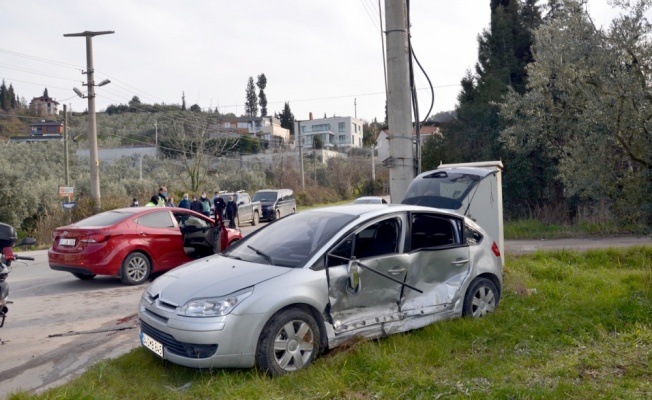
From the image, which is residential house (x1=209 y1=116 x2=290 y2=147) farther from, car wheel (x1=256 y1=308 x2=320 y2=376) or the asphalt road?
car wheel (x1=256 y1=308 x2=320 y2=376)

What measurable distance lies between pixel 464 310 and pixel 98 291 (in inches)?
257

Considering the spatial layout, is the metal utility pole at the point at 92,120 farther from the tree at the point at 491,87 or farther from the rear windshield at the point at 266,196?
the tree at the point at 491,87

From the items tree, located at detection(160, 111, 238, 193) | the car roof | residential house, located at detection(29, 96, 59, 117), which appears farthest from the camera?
residential house, located at detection(29, 96, 59, 117)

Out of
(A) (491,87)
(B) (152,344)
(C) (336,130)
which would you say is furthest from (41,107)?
(B) (152,344)

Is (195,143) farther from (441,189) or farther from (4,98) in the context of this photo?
(4,98)

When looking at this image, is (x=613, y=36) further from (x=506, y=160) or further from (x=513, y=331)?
(x=506, y=160)

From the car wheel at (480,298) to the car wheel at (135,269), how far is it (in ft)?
20.8

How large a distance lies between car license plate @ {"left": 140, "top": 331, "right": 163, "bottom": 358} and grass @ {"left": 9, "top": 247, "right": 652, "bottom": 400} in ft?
0.70

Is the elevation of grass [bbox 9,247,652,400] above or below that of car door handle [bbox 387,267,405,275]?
below

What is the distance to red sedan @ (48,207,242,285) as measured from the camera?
1028 centimetres

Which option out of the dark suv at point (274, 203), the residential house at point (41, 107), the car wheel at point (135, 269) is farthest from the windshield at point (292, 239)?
the residential house at point (41, 107)

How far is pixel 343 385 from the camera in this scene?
16.1ft

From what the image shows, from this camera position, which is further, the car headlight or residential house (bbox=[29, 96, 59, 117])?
residential house (bbox=[29, 96, 59, 117])

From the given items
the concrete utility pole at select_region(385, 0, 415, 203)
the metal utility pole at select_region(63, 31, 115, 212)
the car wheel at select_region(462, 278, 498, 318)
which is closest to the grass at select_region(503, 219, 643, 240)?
the concrete utility pole at select_region(385, 0, 415, 203)
